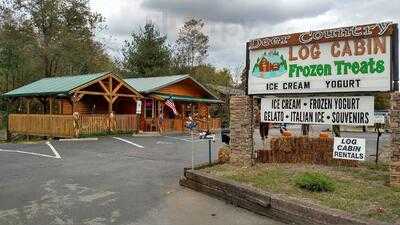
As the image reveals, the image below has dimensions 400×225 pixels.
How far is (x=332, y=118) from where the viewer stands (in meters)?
10.6

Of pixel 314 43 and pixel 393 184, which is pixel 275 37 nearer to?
pixel 314 43

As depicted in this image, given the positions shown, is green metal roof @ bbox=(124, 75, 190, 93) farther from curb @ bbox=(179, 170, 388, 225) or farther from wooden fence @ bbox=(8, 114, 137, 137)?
curb @ bbox=(179, 170, 388, 225)

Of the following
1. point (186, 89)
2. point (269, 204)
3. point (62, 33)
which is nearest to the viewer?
point (269, 204)

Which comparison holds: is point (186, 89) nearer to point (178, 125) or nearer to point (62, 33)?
point (178, 125)

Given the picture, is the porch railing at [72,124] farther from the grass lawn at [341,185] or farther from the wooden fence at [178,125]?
the grass lawn at [341,185]

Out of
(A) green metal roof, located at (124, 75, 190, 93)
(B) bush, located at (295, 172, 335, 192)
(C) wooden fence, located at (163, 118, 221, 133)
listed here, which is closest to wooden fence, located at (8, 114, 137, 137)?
(C) wooden fence, located at (163, 118, 221, 133)

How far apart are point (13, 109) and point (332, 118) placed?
128 ft

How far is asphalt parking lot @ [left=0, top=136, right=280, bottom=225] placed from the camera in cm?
801

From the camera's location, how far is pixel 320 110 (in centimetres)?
1079

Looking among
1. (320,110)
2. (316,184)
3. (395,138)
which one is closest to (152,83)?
(320,110)

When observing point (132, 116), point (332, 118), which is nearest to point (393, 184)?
point (332, 118)

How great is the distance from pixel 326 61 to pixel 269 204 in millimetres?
4245

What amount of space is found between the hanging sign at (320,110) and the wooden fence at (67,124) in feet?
51.7

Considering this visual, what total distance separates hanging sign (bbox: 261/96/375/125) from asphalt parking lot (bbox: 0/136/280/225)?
303cm
